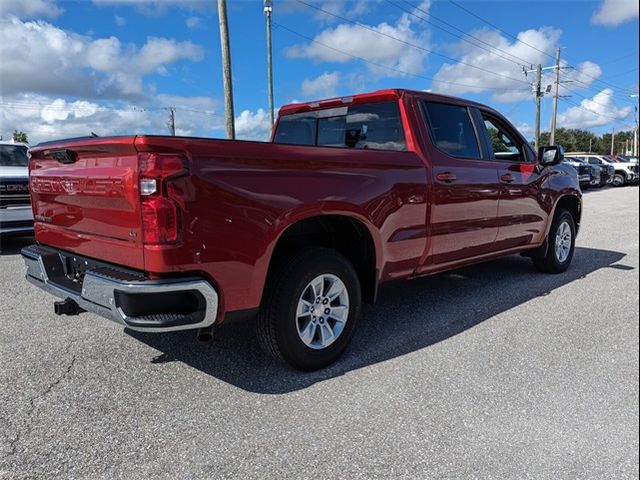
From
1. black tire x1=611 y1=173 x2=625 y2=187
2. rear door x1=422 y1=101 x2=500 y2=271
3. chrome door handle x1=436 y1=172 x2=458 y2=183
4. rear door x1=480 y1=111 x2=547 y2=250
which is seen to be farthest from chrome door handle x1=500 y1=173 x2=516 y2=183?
black tire x1=611 y1=173 x2=625 y2=187

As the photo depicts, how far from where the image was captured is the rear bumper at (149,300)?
8.58 feet

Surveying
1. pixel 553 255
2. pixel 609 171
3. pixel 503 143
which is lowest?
pixel 553 255

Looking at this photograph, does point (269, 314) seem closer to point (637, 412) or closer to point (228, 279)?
point (228, 279)

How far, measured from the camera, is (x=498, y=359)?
3572 millimetres

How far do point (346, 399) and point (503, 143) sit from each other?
370cm

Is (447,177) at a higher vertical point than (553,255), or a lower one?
higher

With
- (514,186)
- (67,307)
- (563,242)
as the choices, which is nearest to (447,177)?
(514,186)

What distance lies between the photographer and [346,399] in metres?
3.02

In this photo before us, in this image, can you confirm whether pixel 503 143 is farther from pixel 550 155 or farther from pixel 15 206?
pixel 15 206

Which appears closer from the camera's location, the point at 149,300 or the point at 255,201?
the point at 149,300

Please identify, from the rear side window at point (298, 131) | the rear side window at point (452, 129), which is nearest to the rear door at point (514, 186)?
the rear side window at point (452, 129)

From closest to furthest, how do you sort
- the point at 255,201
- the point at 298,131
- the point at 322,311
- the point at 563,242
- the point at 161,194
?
the point at 161,194 → the point at 255,201 → the point at 322,311 → the point at 298,131 → the point at 563,242

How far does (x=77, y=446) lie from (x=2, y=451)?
359mm

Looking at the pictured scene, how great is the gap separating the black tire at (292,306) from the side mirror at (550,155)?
3.27m
